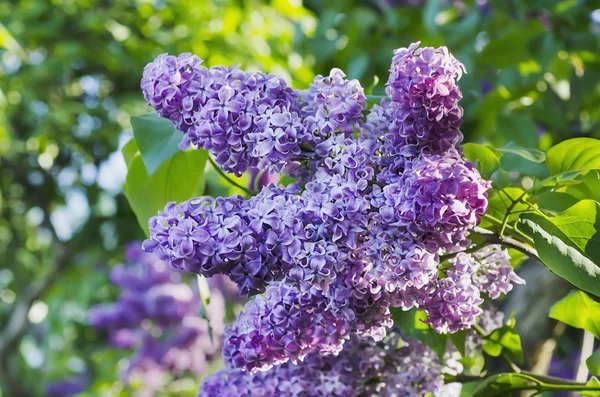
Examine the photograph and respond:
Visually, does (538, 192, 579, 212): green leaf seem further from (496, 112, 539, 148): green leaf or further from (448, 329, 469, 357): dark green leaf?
(496, 112, 539, 148): green leaf

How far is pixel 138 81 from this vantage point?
9.00 feet

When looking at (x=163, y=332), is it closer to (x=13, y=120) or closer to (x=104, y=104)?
A: (x=104, y=104)

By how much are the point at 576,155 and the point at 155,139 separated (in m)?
0.38

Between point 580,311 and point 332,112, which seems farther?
point 580,311

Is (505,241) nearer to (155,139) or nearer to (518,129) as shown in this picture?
(155,139)

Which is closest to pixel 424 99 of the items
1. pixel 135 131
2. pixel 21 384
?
pixel 135 131

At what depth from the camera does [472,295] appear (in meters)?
0.56

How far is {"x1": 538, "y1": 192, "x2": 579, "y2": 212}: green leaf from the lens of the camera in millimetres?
602

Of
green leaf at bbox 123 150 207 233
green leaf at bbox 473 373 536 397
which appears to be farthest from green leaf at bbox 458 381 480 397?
green leaf at bbox 123 150 207 233

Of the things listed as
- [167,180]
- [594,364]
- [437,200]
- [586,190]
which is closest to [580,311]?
[594,364]

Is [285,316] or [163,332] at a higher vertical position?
[285,316]

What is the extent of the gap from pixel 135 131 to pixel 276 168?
178 millimetres

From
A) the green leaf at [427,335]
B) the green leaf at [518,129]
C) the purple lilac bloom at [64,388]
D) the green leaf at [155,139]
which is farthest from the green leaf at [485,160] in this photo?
the purple lilac bloom at [64,388]

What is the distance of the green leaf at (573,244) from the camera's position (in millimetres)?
518
